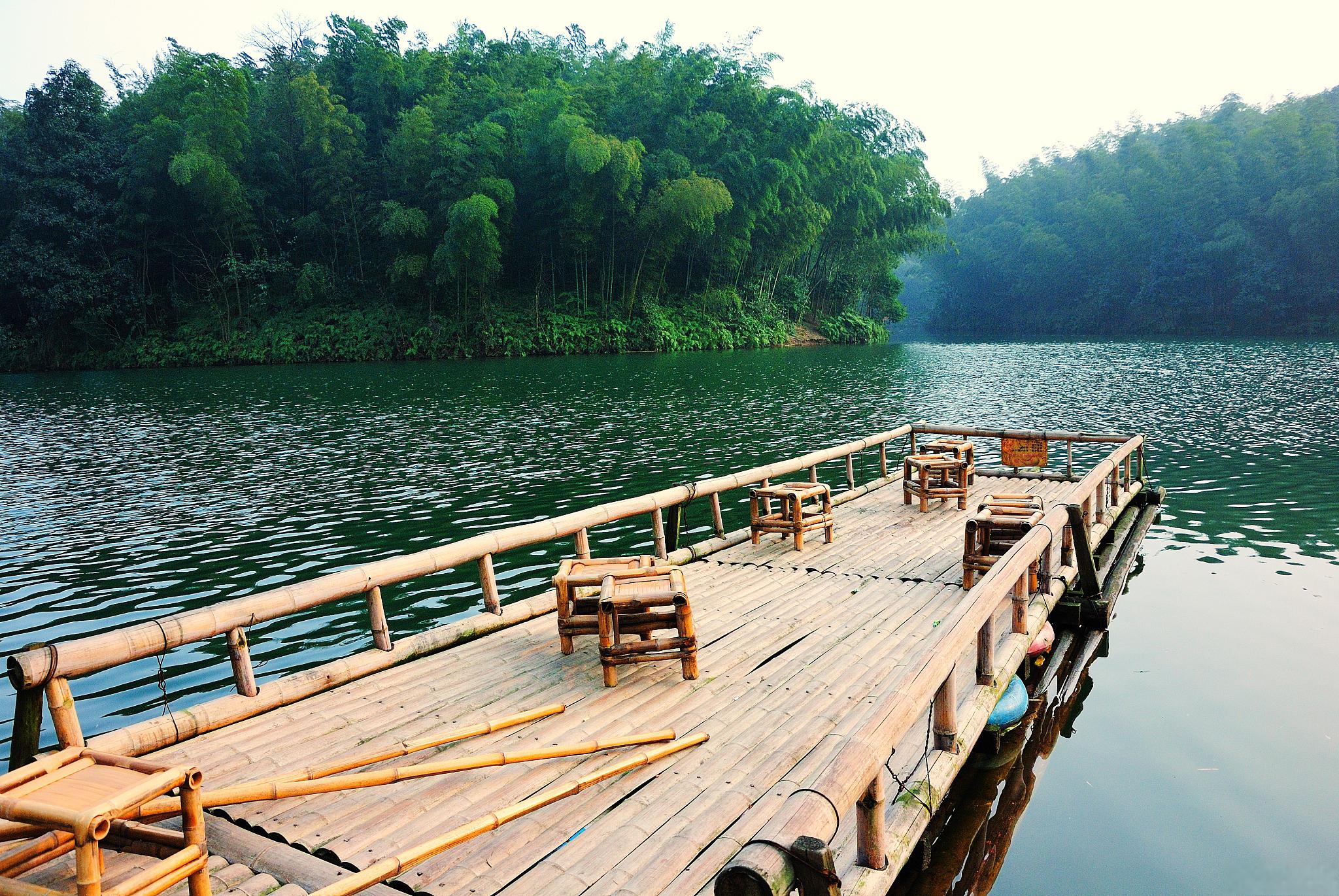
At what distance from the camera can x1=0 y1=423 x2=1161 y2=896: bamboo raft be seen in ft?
8.79

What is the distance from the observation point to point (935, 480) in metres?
9.12

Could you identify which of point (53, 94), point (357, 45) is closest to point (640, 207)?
point (357, 45)

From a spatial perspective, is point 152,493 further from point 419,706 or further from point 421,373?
point 421,373

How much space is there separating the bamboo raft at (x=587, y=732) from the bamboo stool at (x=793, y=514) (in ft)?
3.64

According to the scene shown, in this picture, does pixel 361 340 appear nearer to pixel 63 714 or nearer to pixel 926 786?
pixel 63 714

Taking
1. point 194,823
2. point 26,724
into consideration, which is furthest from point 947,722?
point 26,724

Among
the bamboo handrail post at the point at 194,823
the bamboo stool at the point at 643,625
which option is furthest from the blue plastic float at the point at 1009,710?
the bamboo handrail post at the point at 194,823

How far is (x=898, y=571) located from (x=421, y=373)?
2586 cm

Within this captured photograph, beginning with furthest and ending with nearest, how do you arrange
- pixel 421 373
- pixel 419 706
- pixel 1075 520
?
1. pixel 421 373
2. pixel 1075 520
3. pixel 419 706

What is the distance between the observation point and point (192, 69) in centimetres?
3678

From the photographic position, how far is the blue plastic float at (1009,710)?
4.63 meters

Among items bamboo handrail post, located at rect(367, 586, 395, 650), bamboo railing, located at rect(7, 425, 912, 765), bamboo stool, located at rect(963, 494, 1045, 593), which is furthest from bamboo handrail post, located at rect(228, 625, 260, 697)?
bamboo stool, located at rect(963, 494, 1045, 593)

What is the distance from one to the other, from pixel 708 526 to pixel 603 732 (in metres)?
6.14

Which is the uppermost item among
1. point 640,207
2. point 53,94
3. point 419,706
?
point 53,94
